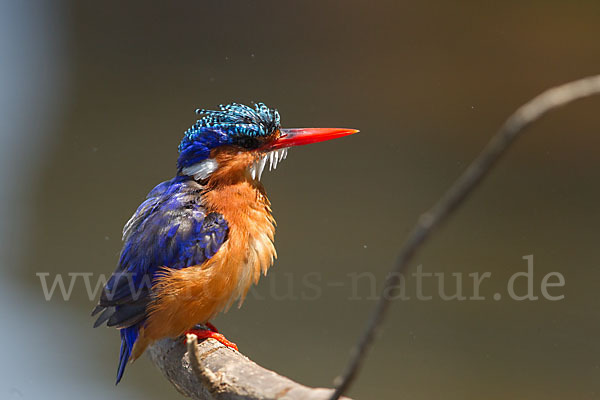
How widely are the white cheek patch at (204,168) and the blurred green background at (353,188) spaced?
1.56 meters

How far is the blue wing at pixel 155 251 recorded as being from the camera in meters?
1.93

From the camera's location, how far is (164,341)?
1993mm

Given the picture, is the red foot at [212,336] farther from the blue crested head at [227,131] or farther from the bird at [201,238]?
the blue crested head at [227,131]

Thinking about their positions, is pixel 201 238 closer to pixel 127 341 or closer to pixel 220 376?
pixel 127 341

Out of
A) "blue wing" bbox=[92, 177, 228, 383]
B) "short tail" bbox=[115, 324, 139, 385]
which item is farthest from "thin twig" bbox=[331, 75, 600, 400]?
"short tail" bbox=[115, 324, 139, 385]

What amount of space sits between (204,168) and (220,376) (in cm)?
79

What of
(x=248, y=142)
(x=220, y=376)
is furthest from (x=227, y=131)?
(x=220, y=376)

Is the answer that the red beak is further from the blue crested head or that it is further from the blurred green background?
the blurred green background

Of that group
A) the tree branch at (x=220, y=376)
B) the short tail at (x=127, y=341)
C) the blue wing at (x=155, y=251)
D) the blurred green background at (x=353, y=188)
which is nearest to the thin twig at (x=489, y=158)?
the tree branch at (x=220, y=376)

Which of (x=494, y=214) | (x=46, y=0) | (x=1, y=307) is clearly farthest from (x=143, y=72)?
(x=494, y=214)

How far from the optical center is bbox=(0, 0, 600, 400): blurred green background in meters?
3.46

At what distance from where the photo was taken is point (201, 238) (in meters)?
1.97

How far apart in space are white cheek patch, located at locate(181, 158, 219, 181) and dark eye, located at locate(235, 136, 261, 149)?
100 mm

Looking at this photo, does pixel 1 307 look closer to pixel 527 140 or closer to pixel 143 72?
pixel 143 72
